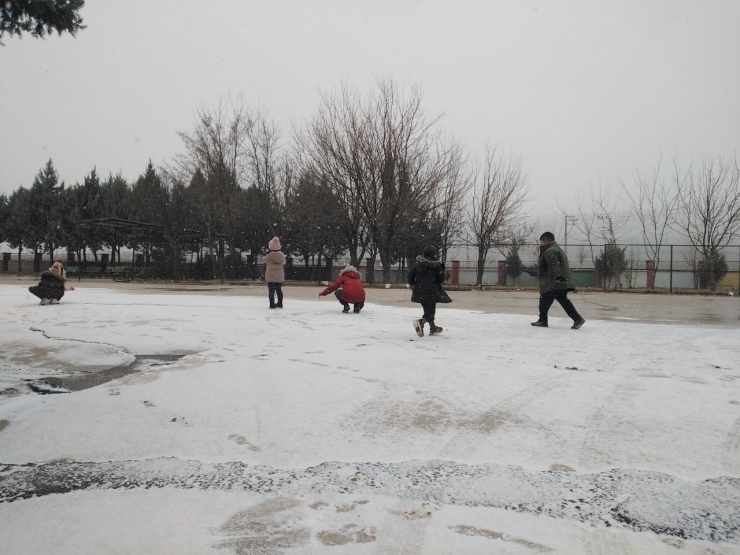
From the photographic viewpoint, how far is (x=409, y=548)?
1.98m

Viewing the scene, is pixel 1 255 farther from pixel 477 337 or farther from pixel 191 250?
pixel 477 337

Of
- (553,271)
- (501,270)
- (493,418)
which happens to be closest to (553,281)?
(553,271)

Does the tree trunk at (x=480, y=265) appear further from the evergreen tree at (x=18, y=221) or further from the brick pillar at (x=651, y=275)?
the evergreen tree at (x=18, y=221)

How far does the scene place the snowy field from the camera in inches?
81.7

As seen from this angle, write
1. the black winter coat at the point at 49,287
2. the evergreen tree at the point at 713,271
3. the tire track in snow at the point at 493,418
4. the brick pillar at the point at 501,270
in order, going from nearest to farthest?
the tire track in snow at the point at 493,418 < the black winter coat at the point at 49,287 < the evergreen tree at the point at 713,271 < the brick pillar at the point at 501,270

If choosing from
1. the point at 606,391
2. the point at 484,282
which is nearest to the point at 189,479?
the point at 606,391

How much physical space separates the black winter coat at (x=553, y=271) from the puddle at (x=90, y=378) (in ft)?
19.4

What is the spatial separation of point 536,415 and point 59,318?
8.65 metres

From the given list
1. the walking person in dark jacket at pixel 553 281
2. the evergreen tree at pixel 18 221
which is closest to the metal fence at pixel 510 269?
the evergreen tree at pixel 18 221

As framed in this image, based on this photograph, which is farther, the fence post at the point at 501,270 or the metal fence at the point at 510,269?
the fence post at the point at 501,270

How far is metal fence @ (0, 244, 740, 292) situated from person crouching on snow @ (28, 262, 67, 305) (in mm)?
16204

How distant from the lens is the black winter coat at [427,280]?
7.41m

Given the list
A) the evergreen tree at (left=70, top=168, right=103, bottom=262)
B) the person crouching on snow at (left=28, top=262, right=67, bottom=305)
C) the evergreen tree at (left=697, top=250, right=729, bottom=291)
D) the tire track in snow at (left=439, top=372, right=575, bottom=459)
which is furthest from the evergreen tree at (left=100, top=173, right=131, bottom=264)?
the tire track in snow at (left=439, top=372, right=575, bottom=459)

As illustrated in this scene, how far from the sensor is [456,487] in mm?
2508
